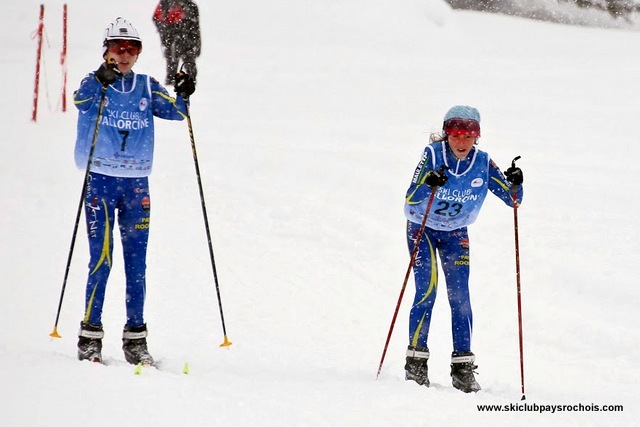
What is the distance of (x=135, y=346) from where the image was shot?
5680mm

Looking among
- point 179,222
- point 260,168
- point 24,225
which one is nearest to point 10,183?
point 24,225

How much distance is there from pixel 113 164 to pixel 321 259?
366 cm

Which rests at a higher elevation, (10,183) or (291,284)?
(10,183)

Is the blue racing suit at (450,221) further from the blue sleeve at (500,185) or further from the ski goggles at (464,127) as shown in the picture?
the ski goggles at (464,127)

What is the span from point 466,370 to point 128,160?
266 centimetres

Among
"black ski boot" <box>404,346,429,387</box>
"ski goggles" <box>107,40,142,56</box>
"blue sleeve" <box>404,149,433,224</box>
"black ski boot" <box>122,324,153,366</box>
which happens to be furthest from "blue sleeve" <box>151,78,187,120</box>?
"black ski boot" <box>404,346,429,387</box>

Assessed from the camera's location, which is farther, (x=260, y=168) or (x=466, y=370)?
(x=260, y=168)

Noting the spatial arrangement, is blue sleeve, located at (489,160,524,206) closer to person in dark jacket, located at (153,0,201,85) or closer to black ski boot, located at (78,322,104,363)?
black ski boot, located at (78,322,104,363)

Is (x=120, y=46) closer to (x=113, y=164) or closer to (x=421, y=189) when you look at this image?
(x=113, y=164)

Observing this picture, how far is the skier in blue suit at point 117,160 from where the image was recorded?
17.9ft

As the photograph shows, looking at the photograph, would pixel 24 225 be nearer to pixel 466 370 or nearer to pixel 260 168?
pixel 260 168

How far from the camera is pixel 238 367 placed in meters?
6.02

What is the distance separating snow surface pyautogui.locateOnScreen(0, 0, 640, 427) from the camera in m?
4.91

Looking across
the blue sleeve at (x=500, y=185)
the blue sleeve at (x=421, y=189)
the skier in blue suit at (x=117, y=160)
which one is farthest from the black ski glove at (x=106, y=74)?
the blue sleeve at (x=500, y=185)
